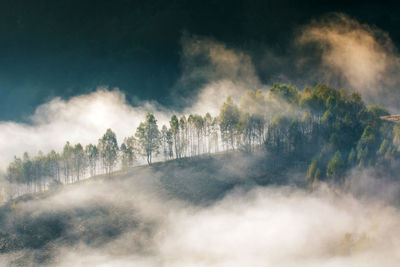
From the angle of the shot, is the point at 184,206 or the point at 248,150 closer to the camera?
the point at 184,206

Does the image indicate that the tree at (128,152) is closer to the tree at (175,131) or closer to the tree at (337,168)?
the tree at (175,131)

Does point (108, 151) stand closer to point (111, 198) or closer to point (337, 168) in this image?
point (111, 198)

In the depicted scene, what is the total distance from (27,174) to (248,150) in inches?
2720

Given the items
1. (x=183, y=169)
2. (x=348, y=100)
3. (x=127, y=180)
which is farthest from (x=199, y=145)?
(x=348, y=100)

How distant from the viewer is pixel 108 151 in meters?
99.8

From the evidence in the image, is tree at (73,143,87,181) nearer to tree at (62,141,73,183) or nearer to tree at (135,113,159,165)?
tree at (62,141,73,183)

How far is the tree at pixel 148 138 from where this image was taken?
99.8 metres

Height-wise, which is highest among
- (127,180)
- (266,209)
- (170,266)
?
(127,180)

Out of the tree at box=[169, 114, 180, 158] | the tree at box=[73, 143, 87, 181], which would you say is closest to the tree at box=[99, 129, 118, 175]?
the tree at box=[73, 143, 87, 181]

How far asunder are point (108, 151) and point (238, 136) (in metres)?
40.7

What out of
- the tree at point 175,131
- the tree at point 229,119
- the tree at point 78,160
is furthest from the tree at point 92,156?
the tree at point 229,119

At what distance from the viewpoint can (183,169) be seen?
95.2 meters

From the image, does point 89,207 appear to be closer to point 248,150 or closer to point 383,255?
point 248,150

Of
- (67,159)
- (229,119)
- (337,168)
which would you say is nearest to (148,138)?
(229,119)
